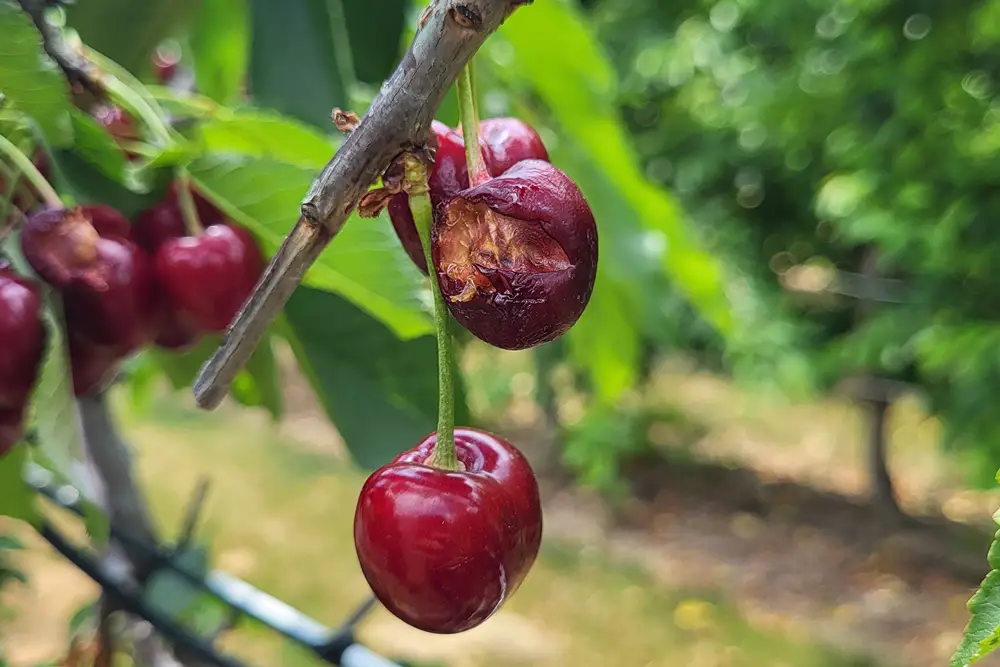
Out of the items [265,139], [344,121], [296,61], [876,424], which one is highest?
[876,424]

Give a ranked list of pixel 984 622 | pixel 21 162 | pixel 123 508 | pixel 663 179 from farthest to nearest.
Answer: pixel 663 179 → pixel 123 508 → pixel 21 162 → pixel 984 622

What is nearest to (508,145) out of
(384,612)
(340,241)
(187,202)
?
(340,241)

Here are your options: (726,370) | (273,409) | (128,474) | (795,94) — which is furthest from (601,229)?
(726,370)

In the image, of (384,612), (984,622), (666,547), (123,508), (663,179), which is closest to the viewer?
(984,622)

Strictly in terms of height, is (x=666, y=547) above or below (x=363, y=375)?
above

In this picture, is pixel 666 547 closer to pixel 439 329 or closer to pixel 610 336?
pixel 610 336

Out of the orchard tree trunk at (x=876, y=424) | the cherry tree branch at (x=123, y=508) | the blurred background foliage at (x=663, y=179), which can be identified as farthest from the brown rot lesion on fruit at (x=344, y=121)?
the orchard tree trunk at (x=876, y=424)

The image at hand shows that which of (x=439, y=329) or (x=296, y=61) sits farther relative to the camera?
(x=296, y=61)
